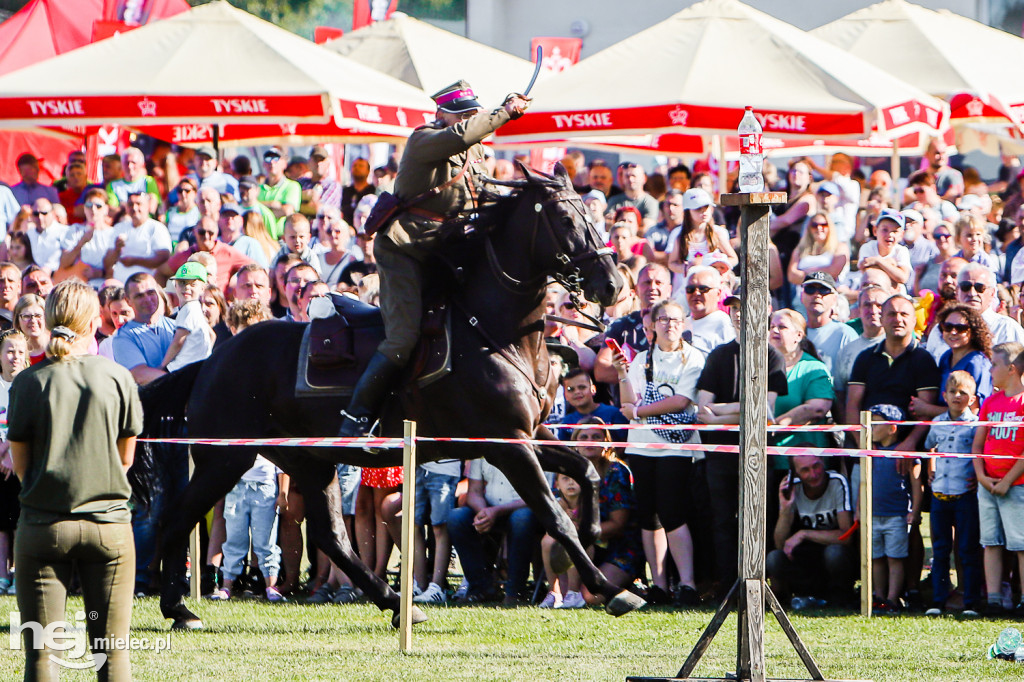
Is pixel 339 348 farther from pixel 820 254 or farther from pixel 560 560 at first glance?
pixel 820 254

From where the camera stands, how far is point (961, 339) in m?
9.77

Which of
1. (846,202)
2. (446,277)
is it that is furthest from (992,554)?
(846,202)

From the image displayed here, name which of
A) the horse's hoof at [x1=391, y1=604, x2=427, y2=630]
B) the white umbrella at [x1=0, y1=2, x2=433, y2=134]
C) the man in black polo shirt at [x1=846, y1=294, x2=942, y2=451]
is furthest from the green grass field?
the white umbrella at [x1=0, y1=2, x2=433, y2=134]

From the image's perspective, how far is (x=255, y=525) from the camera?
10.6m

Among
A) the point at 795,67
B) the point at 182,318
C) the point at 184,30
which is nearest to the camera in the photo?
the point at 182,318

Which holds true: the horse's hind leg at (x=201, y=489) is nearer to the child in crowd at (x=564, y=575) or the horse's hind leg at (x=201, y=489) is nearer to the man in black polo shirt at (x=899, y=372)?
the child in crowd at (x=564, y=575)

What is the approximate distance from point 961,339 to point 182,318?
562cm

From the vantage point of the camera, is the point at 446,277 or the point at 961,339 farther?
the point at 961,339

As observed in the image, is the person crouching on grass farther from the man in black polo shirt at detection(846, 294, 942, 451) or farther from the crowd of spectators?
the man in black polo shirt at detection(846, 294, 942, 451)

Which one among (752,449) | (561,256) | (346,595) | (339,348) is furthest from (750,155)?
(346,595)

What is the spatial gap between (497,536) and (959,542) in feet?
10.6

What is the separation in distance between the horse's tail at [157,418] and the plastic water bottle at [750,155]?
4.49 meters

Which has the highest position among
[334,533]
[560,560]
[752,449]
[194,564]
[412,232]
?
[412,232]

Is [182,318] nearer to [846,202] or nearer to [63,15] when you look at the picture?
[846,202]
